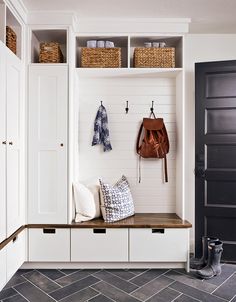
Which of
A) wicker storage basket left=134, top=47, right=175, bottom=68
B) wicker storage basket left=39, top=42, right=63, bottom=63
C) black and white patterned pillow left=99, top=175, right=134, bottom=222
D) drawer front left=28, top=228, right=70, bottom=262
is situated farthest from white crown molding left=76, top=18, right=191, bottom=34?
drawer front left=28, top=228, right=70, bottom=262

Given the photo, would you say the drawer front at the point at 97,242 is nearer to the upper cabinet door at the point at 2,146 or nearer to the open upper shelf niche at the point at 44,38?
the upper cabinet door at the point at 2,146

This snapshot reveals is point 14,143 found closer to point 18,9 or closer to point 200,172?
point 18,9

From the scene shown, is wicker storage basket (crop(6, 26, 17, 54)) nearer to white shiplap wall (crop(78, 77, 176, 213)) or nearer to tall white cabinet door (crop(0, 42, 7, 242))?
tall white cabinet door (crop(0, 42, 7, 242))

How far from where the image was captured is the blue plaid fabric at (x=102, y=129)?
2916 millimetres

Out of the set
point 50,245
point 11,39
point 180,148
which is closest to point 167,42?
point 180,148

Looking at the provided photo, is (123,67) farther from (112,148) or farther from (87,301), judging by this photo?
(87,301)

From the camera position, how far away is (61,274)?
2.48 m

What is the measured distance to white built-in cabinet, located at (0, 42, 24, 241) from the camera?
2.08m

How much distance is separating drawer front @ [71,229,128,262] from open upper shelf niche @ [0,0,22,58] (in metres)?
1.83

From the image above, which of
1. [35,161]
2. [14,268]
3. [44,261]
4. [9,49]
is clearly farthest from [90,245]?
[9,49]

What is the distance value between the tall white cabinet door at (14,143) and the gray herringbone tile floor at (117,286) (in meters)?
0.50

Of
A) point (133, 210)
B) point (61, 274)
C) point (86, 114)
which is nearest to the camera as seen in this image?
point (61, 274)

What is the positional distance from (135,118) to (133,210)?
3.40ft

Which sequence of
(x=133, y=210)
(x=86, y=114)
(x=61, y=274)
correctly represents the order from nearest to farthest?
(x=61, y=274) → (x=133, y=210) → (x=86, y=114)
